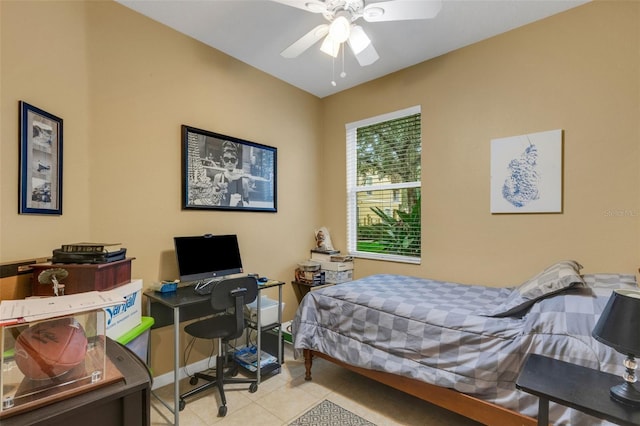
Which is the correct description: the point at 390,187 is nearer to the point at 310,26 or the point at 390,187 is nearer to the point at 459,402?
the point at 310,26

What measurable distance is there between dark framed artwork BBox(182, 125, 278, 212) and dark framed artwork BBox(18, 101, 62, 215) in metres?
0.85

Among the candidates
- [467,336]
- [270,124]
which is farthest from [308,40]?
[467,336]

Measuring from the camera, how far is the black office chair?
2.06m

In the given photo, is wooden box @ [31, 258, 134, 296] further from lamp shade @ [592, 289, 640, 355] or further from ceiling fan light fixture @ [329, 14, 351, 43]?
lamp shade @ [592, 289, 640, 355]

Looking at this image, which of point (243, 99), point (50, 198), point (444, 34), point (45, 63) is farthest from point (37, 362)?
point (444, 34)

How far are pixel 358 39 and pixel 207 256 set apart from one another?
195cm

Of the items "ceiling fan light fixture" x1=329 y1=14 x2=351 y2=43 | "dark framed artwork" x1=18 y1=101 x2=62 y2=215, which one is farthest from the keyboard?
"ceiling fan light fixture" x1=329 y1=14 x2=351 y2=43

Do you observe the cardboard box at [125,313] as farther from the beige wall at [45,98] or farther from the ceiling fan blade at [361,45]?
the ceiling fan blade at [361,45]

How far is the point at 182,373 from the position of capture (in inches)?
99.9

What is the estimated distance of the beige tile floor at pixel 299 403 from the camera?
2004 millimetres

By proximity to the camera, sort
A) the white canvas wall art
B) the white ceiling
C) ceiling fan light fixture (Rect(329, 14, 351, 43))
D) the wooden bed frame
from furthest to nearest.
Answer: the white canvas wall art, the white ceiling, ceiling fan light fixture (Rect(329, 14, 351, 43)), the wooden bed frame

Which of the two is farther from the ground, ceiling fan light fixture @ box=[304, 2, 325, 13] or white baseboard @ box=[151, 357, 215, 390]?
ceiling fan light fixture @ box=[304, 2, 325, 13]

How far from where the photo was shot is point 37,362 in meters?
0.77

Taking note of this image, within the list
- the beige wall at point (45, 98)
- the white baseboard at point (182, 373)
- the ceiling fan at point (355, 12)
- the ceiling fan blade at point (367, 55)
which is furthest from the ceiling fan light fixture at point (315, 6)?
the white baseboard at point (182, 373)
